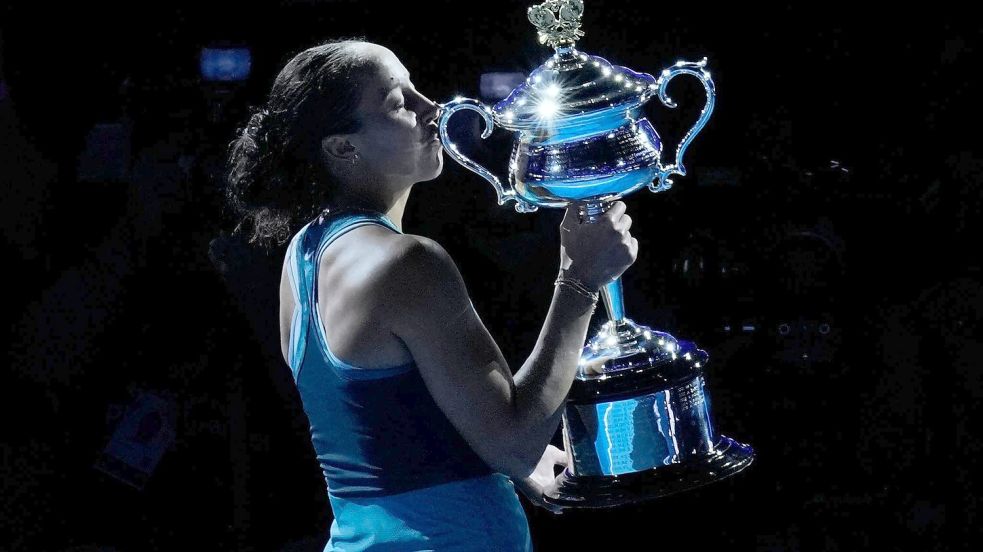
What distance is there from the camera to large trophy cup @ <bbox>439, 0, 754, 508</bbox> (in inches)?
62.9

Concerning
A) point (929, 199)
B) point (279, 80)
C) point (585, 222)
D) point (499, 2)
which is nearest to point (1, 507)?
point (499, 2)

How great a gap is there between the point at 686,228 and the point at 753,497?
92 cm

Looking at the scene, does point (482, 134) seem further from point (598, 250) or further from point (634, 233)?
point (634, 233)

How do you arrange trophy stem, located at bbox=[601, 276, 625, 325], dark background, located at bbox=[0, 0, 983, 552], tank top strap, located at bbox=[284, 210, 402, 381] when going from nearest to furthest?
tank top strap, located at bbox=[284, 210, 402, 381] → trophy stem, located at bbox=[601, 276, 625, 325] → dark background, located at bbox=[0, 0, 983, 552]

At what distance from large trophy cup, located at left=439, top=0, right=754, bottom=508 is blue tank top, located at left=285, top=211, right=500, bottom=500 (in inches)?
10.1

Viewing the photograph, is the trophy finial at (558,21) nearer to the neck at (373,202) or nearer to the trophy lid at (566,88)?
the trophy lid at (566,88)

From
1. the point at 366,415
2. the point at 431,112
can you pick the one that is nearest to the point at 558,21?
the point at 431,112

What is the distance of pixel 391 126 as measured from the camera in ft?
5.09

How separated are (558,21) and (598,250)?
0.40 meters

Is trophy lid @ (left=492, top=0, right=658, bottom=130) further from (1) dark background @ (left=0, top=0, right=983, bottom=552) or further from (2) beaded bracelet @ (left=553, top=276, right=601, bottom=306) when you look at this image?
(1) dark background @ (left=0, top=0, right=983, bottom=552)

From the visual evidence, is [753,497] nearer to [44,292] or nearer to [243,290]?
[243,290]

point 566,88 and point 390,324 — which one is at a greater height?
point 566,88

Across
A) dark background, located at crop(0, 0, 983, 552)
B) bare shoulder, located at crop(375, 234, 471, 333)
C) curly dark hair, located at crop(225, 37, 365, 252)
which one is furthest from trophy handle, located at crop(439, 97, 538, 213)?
dark background, located at crop(0, 0, 983, 552)

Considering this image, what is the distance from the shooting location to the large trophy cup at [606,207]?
160 centimetres
